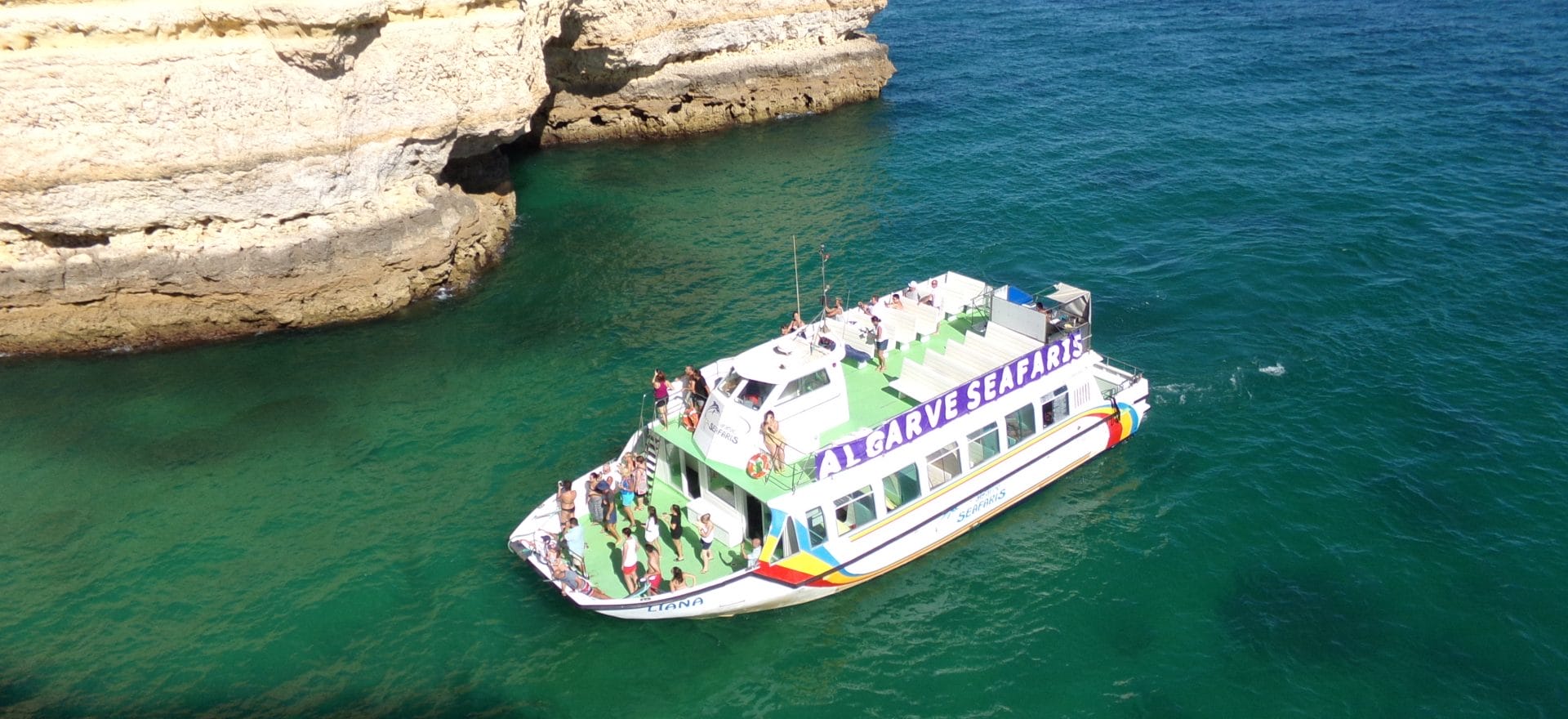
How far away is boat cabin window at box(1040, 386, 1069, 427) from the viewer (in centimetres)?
2655

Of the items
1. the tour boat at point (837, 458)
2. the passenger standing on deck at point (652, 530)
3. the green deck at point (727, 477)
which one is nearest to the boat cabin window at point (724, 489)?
the tour boat at point (837, 458)

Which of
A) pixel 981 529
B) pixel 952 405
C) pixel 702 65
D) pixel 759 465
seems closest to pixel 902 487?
pixel 952 405

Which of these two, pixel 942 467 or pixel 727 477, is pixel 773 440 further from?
pixel 942 467

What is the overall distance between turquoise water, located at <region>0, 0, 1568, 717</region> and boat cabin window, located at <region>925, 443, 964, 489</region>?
177 centimetres

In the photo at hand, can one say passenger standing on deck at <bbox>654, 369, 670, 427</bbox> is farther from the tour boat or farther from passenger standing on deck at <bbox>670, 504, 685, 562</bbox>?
passenger standing on deck at <bbox>670, 504, 685, 562</bbox>

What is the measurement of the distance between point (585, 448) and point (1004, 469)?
36.7ft

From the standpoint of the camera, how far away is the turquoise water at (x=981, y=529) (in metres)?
21.5

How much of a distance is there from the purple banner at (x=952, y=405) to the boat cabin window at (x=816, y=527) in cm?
83

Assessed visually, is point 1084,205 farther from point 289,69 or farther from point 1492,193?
point 289,69

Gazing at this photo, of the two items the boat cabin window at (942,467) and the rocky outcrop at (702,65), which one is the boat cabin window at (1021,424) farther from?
the rocky outcrop at (702,65)

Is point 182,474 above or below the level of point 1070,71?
below

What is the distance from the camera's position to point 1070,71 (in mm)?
61094

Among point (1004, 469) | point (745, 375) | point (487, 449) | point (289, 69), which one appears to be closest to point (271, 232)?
point (289, 69)

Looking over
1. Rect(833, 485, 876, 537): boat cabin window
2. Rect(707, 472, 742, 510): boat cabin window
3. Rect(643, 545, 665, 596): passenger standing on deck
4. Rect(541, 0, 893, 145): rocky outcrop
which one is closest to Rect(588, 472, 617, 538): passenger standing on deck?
Rect(643, 545, 665, 596): passenger standing on deck
